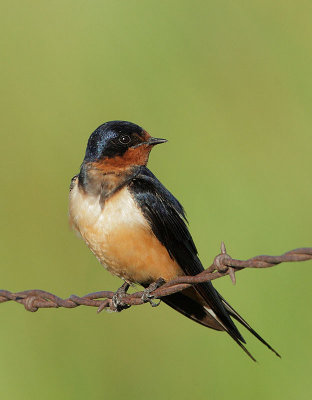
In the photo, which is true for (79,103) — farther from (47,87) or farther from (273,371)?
(273,371)

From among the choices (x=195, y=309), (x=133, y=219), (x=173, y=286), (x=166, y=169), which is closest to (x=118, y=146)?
(x=133, y=219)

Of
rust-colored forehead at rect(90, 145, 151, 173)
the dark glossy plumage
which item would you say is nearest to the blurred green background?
the dark glossy plumage

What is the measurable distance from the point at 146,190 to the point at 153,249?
0.22 m

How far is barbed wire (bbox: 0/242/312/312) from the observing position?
6.58 ft

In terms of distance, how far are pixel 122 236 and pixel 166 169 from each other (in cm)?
192

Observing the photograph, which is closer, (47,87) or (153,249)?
(153,249)

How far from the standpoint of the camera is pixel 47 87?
533 cm

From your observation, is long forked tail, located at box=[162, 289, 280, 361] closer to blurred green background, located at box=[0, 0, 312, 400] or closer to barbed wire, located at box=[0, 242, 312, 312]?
barbed wire, located at box=[0, 242, 312, 312]

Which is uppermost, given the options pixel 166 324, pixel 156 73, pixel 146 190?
pixel 156 73

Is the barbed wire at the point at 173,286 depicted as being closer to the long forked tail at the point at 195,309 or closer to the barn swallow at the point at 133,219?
the barn swallow at the point at 133,219

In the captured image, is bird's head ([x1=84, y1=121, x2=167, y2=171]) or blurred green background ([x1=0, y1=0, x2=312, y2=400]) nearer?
bird's head ([x1=84, y1=121, x2=167, y2=171])

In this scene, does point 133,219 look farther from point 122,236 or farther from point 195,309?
point 195,309

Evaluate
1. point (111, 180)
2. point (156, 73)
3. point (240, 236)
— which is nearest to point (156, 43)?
point (156, 73)

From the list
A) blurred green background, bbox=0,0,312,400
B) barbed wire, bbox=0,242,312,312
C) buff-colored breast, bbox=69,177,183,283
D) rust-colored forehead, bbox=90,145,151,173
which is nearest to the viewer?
barbed wire, bbox=0,242,312,312
